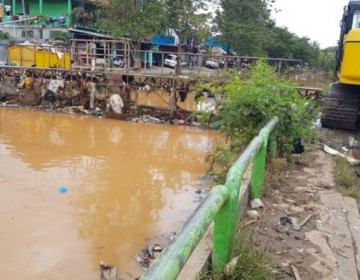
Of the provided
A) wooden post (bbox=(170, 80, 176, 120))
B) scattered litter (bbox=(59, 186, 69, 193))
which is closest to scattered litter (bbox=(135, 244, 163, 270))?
scattered litter (bbox=(59, 186, 69, 193))

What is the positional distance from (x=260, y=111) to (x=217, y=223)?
2935 mm

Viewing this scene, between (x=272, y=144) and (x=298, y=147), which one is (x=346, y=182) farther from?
(x=298, y=147)

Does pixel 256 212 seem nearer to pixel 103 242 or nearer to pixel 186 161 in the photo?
pixel 103 242

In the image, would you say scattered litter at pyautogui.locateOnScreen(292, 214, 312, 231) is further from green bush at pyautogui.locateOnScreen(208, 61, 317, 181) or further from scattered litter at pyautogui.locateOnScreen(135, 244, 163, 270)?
scattered litter at pyautogui.locateOnScreen(135, 244, 163, 270)

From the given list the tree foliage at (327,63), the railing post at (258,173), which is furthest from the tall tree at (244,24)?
the railing post at (258,173)

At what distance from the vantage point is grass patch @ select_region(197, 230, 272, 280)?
8.15ft

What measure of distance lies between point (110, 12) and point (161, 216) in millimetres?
17912

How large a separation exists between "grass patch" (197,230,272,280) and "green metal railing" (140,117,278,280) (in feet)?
0.23

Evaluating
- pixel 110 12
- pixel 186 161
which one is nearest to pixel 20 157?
pixel 186 161

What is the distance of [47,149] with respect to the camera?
1067 centimetres

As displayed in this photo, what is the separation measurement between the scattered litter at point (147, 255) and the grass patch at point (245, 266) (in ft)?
8.42

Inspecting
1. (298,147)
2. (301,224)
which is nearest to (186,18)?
(298,147)

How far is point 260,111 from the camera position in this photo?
514 centimetres

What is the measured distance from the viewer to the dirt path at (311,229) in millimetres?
2916
